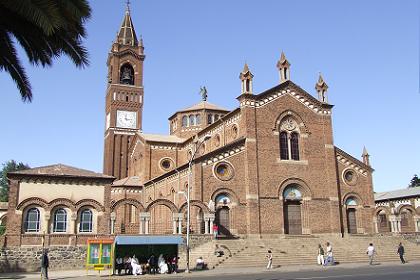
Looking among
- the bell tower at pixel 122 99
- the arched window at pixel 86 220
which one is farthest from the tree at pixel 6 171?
the arched window at pixel 86 220

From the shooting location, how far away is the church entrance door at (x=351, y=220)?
42375mm

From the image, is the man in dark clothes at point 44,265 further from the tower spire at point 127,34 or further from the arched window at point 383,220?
the tower spire at point 127,34

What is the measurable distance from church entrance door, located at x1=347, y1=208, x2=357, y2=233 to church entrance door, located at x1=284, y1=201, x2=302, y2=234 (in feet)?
17.3

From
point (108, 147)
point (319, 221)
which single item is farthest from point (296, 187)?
point (108, 147)

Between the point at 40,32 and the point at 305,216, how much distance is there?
31.9 m

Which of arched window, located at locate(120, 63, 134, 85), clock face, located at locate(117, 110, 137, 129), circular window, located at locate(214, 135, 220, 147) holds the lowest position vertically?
circular window, located at locate(214, 135, 220, 147)

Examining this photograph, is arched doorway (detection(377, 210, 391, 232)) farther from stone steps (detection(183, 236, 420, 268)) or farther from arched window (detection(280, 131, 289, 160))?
arched window (detection(280, 131, 289, 160))

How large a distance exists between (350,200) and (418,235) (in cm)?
698

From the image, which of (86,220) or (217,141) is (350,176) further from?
(86,220)

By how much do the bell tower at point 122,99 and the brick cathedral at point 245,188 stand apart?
14937 mm

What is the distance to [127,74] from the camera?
68.8m

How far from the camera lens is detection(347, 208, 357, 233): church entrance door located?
42.4 meters

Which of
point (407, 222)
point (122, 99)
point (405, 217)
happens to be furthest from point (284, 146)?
point (122, 99)

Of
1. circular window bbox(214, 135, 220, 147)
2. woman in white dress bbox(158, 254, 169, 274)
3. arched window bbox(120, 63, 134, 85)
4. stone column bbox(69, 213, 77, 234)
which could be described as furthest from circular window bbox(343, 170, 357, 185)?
arched window bbox(120, 63, 134, 85)
